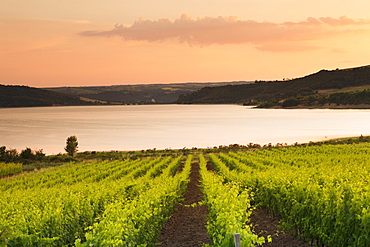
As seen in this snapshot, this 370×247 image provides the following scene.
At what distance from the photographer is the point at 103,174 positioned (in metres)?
29.9

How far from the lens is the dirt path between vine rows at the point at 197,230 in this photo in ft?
41.3

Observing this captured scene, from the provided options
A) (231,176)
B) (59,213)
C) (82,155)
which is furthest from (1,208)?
(82,155)

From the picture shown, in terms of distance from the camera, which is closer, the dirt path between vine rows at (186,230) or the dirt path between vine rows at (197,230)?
the dirt path between vine rows at (197,230)

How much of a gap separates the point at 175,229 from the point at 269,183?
3896 mm

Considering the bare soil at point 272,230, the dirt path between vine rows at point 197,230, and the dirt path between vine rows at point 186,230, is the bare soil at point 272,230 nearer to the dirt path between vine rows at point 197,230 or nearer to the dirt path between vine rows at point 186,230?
the dirt path between vine rows at point 197,230

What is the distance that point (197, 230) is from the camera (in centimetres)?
1472

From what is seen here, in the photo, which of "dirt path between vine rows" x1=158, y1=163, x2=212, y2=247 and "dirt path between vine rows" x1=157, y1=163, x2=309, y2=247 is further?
"dirt path between vine rows" x1=158, y1=163, x2=212, y2=247

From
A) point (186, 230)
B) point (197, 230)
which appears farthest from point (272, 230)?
point (186, 230)

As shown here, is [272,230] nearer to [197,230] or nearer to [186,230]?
[197,230]

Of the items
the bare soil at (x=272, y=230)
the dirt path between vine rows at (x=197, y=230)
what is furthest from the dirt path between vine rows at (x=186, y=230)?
the bare soil at (x=272, y=230)

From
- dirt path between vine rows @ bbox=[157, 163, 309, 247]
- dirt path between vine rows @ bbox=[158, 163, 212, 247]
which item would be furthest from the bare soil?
dirt path between vine rows @ bbox=[158, 163, 212, 247]

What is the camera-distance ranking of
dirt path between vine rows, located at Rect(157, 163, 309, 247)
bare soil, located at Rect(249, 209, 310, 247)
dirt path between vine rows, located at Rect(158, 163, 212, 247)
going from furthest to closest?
dirt path between vine rows, located at Rect(158, 163, 212, 247) → dirt path between vine rows, located at Rect(157, 163, 309, 247) → bare soil, located at Rect(249, 209, 310, 247)

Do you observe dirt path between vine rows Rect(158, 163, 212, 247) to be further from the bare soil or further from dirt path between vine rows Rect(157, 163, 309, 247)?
the bare soil

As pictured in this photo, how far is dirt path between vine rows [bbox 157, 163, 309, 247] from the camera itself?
12578 millimetres
